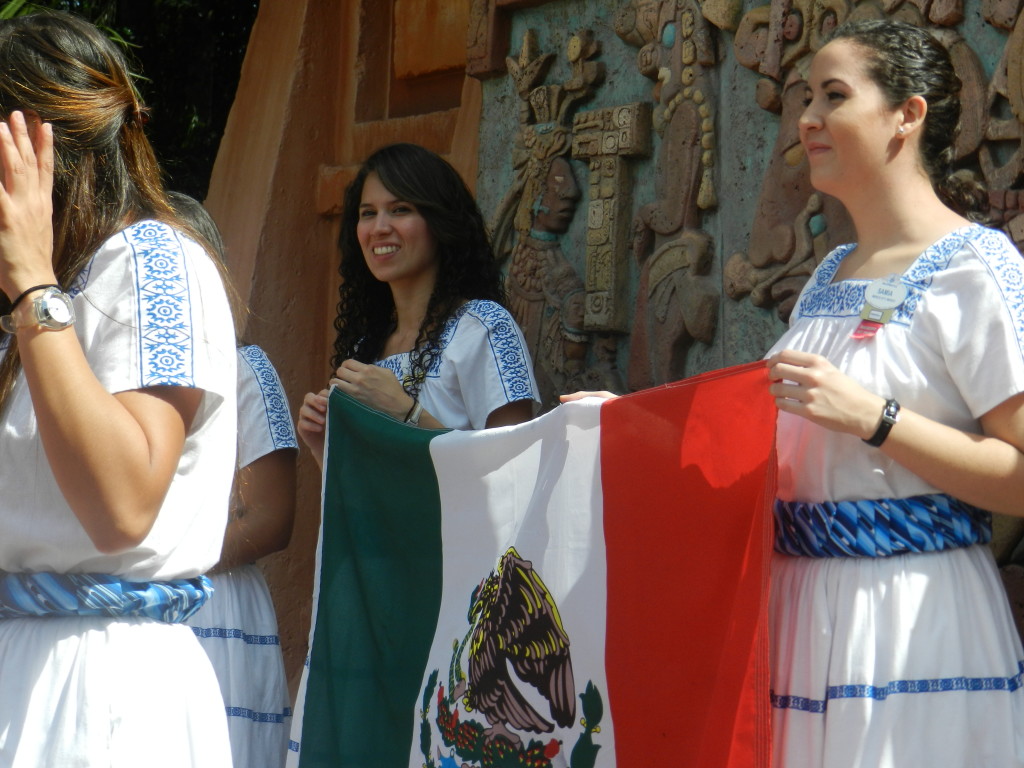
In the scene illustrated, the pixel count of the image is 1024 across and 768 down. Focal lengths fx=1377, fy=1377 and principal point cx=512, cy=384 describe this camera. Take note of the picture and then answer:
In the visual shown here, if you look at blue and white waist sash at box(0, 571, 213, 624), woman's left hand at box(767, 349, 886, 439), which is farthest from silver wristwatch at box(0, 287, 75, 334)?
woman's left hand at box(767, 349, 886, 439)

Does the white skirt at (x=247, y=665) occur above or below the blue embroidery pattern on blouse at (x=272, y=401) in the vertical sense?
below

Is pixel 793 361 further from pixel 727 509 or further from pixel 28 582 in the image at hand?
pixel 28 582

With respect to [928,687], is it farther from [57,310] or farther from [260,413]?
[260,413]

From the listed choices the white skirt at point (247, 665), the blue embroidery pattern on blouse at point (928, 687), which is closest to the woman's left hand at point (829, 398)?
the blue embroidery pattern on blouse at point (928, 687)

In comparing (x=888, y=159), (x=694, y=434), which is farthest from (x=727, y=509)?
(x=888, y=159)

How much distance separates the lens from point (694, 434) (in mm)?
2213

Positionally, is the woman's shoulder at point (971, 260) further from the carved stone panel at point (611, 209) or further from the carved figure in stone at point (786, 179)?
the carved stone panel at point (611, 209)

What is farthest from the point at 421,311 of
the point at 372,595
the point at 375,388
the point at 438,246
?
the point at 372,595

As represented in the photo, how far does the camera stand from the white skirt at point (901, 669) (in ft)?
6.30

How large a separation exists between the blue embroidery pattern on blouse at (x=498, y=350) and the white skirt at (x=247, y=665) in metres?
0.61

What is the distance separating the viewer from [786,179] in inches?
125

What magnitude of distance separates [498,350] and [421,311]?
0.28 meters

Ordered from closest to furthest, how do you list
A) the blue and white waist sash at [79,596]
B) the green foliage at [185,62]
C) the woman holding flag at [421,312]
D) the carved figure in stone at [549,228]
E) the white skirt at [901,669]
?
the blue and white waist sash at [79,596]
the white skirt at [901,669]
the woman holding flag at [421,312]
the carved figure in stone at [549,228]
the green foliage at [185,62]

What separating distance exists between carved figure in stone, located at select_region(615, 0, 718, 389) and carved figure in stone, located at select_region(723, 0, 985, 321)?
0.12m
